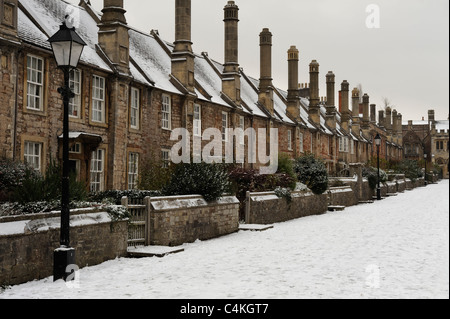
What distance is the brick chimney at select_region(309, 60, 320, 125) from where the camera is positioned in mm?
47125

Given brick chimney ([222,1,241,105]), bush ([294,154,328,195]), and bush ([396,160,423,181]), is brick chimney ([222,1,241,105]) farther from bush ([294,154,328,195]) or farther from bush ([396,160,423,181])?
bush ([396,160,423,181])

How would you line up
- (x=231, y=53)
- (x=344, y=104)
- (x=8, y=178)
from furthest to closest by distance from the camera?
1. (x=344, y=104)
2. (x=231, y=53)
3. (x=8, y=178)

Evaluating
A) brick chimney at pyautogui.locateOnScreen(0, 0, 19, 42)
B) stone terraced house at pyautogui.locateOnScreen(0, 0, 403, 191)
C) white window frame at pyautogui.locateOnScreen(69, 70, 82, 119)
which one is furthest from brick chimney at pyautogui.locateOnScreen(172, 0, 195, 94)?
brick chimney at pyautogui.locateOnScreen(0, 0, 19, 42)

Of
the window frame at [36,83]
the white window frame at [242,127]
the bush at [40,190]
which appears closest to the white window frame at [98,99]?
the window frame at [36,83]

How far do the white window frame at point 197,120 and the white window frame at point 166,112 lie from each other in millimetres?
2337

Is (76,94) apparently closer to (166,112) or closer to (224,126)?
(166,112)

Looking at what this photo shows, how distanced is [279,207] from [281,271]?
35.4 feet

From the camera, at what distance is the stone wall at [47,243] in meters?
8.07

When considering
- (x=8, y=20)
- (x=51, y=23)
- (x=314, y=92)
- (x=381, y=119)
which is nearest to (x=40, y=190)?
(x=8, y=20)

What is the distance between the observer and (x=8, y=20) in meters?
16.4

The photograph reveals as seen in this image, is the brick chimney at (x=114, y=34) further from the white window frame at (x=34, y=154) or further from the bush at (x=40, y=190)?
the bush at (x=40, y=190)

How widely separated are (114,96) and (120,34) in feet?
10.0
